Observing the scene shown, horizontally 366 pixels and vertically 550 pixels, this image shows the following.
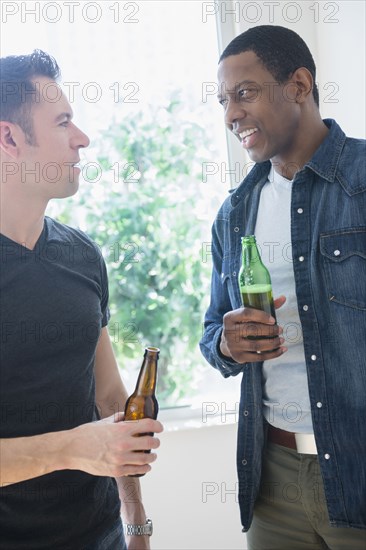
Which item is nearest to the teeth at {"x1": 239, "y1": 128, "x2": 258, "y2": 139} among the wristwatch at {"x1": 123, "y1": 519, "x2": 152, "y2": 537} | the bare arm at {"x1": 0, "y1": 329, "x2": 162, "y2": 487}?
the bare arm at {"x1": 0, "y1": 329, "x2": 162, "y2": 487}

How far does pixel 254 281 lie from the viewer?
A: 143cm

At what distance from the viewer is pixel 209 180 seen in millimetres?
2695

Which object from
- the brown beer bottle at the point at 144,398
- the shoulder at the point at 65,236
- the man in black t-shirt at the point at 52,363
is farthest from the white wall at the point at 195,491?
the brown beer bottle at the point at 144,398

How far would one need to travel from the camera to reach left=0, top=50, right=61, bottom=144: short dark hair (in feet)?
4.78

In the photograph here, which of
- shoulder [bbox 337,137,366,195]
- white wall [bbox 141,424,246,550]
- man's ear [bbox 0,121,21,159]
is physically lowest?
white wall [bbox 141,424,246,550]

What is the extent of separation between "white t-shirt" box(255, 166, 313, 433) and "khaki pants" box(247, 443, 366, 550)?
0.08 meters

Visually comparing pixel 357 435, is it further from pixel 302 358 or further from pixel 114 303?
pixel 114 303

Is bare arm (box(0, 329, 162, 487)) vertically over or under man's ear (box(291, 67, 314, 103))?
under

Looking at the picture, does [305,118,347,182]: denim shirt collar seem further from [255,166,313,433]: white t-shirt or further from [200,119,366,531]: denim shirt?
[255,166,313,433]: white t-shirt

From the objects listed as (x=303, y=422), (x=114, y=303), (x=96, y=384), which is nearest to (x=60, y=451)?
(x=96, y=384)

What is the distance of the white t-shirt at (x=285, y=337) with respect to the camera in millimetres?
1492

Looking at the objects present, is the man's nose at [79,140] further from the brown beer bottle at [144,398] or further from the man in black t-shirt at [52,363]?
the brown beer bottle at [144,398]

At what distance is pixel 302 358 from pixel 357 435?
8.1 inches

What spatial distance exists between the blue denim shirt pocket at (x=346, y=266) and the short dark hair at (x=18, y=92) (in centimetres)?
70
